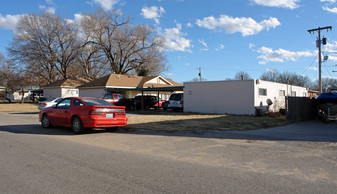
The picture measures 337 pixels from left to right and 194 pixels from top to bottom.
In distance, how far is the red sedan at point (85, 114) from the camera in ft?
31.9

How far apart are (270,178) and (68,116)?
27.4 ft

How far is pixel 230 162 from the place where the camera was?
238 inches

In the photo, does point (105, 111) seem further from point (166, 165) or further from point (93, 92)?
point (93, 92)

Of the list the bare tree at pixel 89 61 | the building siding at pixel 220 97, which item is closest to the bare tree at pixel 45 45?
the bare tree at pixel 89 61

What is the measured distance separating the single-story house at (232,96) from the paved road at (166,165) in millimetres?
9689

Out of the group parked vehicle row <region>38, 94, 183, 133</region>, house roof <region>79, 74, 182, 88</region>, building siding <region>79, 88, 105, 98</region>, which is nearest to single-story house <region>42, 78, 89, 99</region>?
building siding <region>79, 88, 105, 98</region>

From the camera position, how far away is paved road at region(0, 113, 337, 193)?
433 centimetres

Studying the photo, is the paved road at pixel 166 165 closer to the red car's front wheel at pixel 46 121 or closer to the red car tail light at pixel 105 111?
the red car tail light at pixel 105 111

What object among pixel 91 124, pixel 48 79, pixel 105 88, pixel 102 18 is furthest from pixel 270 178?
pixel 48 79

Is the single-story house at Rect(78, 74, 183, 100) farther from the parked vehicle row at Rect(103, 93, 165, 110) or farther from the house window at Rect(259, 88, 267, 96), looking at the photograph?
the house window at Rect(259, 88, 267, 96)

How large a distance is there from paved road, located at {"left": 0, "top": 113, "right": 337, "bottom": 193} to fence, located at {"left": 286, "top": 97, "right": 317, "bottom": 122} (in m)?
6.76

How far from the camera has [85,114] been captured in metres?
9.77

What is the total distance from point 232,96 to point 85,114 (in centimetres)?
1253

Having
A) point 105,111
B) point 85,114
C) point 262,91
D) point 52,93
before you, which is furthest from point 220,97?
point 52,93
